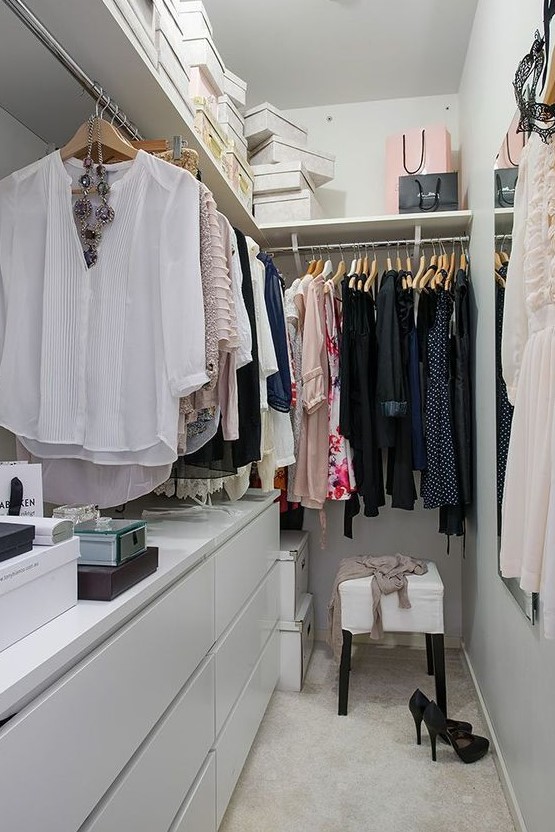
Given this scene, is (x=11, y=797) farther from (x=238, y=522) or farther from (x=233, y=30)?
(x=233, y=30)

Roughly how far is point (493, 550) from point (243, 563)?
34.1 inches

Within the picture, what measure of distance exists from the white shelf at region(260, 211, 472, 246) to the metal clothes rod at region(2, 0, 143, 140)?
1232 mm

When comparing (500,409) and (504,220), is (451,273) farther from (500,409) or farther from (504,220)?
(500,409)

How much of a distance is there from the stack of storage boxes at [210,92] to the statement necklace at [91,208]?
0.59 m

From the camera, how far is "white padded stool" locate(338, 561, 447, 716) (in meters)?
2.28

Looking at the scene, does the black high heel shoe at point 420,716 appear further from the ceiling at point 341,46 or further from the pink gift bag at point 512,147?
the ceiling at point 341,46

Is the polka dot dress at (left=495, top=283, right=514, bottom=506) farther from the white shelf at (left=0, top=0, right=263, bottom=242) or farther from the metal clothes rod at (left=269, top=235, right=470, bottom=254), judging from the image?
the white shelf at (left=0, top=0, right=263, bottom=242)

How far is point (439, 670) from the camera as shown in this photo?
2236mm

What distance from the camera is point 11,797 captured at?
69 centimetres

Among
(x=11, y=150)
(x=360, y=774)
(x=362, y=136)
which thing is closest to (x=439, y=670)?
(x=360, y=774)

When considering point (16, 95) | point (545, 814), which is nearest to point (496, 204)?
point (16, 95)

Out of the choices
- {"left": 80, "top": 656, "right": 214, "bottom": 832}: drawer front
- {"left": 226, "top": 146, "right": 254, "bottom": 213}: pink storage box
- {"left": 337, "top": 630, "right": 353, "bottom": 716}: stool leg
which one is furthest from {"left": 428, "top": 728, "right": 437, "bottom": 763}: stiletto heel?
{"left": 226, "top": 146, "right": 254, "bottom": 213}: pink storage box

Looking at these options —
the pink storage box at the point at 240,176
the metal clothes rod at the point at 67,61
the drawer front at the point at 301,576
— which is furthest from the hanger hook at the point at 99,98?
the drawer front at the point at 301,576

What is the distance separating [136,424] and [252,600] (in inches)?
35.1
